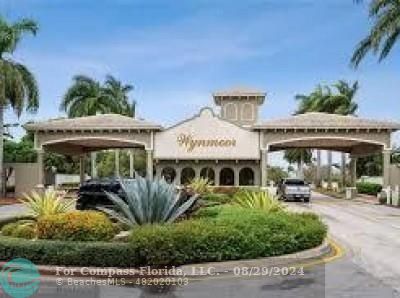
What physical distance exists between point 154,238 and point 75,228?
2.26 meters

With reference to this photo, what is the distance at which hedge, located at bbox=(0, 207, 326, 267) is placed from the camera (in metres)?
12.7

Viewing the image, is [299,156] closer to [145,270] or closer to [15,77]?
[15,77]

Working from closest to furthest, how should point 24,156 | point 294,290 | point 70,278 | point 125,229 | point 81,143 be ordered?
point 294,290 < point 70,278 < point 125,229 < point 81,143 < point 24,156

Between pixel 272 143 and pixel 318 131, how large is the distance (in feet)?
11.8

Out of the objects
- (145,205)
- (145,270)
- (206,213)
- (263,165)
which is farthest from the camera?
(263,165)

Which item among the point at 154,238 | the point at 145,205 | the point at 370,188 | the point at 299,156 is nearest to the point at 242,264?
the point at 154,238

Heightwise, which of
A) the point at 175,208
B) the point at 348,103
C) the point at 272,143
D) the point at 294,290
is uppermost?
the point at 348,103

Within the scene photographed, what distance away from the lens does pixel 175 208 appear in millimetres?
16281

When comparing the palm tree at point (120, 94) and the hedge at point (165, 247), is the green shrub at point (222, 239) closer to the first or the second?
the hedge at point (165, 247)

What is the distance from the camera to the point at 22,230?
50.3 feet

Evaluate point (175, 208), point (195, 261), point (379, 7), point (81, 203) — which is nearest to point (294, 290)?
point (195, 261)

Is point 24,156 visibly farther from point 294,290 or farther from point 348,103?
point 294,290

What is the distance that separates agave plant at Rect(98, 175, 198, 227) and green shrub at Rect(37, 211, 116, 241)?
37.4 inches

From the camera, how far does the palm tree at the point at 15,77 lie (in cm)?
4325
